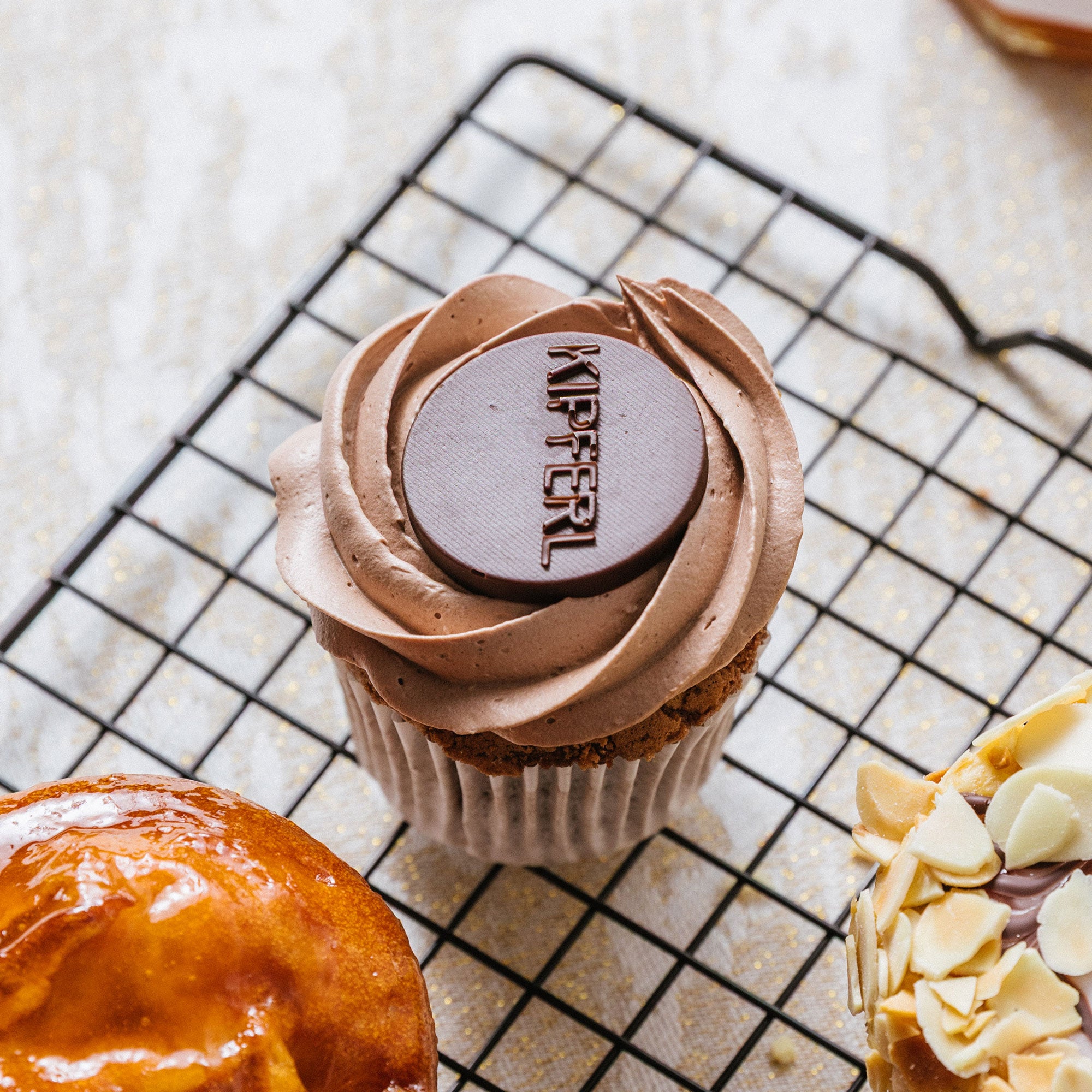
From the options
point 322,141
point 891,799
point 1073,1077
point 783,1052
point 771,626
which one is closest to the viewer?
point 1073,1077

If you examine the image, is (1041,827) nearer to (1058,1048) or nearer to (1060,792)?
→ (1060,792)

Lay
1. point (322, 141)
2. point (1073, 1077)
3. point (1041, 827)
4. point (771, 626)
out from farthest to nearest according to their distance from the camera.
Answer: point (322, 141), point (771, 626), point (1041, 827), point (1073, 1077)

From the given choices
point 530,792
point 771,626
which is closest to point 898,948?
point 530,792

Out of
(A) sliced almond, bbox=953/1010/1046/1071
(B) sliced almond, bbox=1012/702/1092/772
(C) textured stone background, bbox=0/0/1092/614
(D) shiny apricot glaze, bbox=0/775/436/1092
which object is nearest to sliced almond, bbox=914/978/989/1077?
(A) sliced almond, bbox=953/1010/1046/1071

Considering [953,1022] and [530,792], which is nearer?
[953,1022]

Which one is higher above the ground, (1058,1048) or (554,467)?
(554,467)

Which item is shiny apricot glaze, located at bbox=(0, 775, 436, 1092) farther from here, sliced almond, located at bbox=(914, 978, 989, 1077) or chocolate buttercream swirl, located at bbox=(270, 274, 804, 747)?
sliced almond, located at bbox=(914, 978, 989, 1077)

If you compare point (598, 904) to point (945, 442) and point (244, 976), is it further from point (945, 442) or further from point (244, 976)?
point (945, 442)
